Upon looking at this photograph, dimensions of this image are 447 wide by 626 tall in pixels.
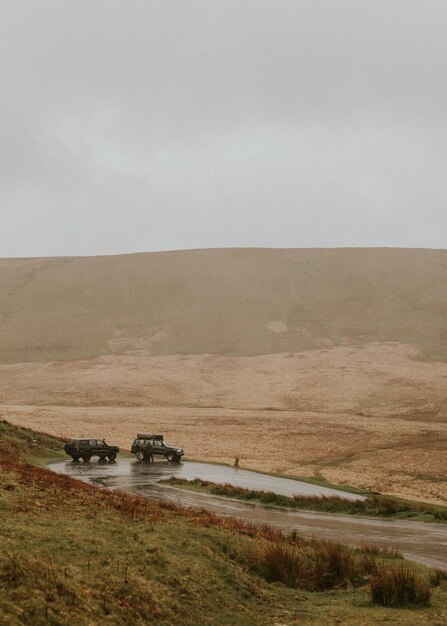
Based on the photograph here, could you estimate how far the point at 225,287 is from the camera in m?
169

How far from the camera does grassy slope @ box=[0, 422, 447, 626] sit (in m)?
8.48

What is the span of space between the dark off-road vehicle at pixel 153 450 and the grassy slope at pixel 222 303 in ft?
255

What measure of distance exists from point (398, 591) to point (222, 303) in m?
146

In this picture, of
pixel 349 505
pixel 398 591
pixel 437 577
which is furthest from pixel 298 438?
pixel 398 591

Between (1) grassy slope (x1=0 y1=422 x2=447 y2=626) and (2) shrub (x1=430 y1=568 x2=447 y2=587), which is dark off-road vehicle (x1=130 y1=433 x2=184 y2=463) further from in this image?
(2) shrub (x1=430 y1=568 x2=447 y2=587)

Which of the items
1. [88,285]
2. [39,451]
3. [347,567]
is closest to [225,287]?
[88,285]

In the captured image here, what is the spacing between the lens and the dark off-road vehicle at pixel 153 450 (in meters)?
46.1

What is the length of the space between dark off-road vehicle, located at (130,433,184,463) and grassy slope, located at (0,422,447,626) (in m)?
31.0

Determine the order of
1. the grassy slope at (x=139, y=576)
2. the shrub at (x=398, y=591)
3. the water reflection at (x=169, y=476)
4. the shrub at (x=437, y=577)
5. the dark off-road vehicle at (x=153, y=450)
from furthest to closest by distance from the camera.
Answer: the dark off-road vehicle at (x=153, y=450), the water reflection at (x=169, y=476), the shrub at (x=437, y=577), the shrub at (x=398, y=591), the grassy slope at (x=139, y=576)

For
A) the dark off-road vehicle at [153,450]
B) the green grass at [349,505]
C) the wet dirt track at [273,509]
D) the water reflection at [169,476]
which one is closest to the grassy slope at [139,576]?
the wet dirt track at [273,509]

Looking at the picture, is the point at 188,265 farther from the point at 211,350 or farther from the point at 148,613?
the point at 148,613

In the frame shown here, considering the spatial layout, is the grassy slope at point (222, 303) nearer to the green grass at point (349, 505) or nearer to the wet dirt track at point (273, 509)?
the wet dirt track at point (273, 509)

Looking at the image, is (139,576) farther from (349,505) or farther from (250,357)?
(250,357)

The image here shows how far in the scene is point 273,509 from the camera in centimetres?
2670
